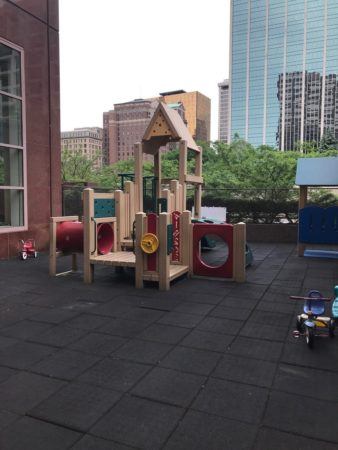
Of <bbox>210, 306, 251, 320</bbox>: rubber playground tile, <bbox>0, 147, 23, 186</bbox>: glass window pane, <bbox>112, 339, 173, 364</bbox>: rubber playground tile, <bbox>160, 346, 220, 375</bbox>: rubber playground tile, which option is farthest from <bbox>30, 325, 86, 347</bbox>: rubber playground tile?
<bbox>0, 147, 23, 186</bbox>: glass window pane

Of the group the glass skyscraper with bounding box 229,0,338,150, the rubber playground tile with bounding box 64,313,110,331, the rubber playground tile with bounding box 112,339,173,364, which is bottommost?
the rubber playground tile with bounding box 112,339,173,364

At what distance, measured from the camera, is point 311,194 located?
621 inches

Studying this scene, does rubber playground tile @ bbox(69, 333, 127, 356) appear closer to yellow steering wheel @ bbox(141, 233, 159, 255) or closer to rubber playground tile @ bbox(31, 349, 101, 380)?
rubber playground tile @ bbox(31, 349, 101, 380)

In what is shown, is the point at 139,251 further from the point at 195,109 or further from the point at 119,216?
the point at 195,109

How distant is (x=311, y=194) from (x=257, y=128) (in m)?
127

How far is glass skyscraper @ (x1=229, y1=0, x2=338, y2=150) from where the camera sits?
11904 cm

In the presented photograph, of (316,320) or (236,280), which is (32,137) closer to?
(236,280)

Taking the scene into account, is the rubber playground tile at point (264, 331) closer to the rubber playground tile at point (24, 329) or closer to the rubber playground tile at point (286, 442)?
the rubber playground tile at point (286, 442)

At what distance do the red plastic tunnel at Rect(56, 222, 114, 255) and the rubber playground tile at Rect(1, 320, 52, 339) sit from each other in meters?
3.17

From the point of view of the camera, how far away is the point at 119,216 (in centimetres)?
878

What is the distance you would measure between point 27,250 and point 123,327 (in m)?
6.49

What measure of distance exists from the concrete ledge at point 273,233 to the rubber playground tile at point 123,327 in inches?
424

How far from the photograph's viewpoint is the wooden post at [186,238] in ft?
26.0

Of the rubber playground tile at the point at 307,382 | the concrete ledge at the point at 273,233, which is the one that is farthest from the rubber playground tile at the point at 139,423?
the concrete ledge at the point at 273,233
